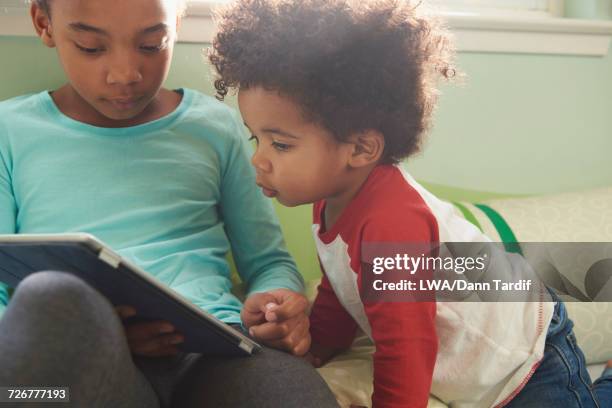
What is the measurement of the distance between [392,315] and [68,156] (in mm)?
571

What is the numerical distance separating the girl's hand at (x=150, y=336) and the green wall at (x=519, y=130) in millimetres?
632

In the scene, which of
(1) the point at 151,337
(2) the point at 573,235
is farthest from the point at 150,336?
(2) the point at 573,235

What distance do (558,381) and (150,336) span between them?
599 mm

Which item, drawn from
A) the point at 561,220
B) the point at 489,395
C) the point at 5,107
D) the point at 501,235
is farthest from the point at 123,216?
the point at 561,220

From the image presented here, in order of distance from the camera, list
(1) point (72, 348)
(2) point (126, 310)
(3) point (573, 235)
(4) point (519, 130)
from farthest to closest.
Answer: (4) point (519, 130)
(3) point (573, 235)
(2) point (126, 310)
(1) point (72, 348)

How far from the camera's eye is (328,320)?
1140 millimetres

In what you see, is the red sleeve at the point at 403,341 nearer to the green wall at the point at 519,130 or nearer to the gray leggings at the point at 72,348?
the gray leggings at the point at 72,348

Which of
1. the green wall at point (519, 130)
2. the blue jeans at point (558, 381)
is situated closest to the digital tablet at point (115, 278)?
the blue jeans at point (558, 381)

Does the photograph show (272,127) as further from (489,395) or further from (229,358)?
(489,395)

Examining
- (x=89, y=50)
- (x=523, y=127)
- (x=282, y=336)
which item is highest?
(x=89, y=50)

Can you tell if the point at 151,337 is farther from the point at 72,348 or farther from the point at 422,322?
the point at 422,322

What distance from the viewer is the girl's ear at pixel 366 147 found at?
93 centimetres

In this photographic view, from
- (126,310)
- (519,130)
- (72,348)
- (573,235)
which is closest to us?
(72,348)

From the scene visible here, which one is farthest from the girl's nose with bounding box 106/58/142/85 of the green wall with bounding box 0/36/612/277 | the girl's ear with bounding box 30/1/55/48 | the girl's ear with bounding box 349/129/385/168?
the green wall with bounding box 0/36/612/277
